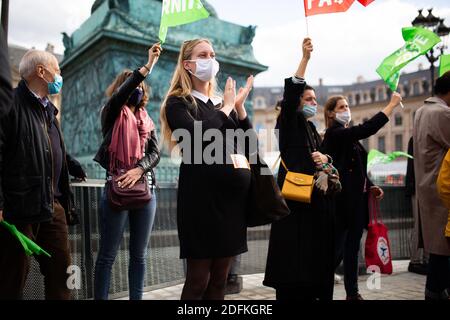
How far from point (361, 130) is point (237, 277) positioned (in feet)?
7.13

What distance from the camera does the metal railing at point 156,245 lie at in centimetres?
430

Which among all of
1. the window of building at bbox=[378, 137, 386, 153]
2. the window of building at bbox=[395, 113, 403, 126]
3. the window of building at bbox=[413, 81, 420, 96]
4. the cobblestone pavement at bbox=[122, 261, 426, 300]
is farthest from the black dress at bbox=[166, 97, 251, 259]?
the window of building at bbox=[378, 137, 386, 153]

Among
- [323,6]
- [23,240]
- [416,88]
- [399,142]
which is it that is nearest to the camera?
[23,240]

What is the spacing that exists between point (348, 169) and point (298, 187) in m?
1.32

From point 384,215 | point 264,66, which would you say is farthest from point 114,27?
point 384,215

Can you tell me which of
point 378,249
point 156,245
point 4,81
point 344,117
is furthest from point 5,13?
point 378,249

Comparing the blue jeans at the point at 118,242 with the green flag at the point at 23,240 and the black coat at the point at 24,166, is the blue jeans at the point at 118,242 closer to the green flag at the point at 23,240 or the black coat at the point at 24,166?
the black coat at the point at 24,166

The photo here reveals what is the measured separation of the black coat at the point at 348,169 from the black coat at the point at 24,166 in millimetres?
2678

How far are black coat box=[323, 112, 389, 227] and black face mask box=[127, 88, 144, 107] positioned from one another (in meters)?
1.84

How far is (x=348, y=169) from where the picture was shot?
4.78 meters

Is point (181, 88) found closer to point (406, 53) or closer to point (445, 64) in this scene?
point (406, 53)

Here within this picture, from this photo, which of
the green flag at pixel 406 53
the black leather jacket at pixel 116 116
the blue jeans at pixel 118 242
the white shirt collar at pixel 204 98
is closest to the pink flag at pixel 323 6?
the white shirt collar at pixel 204 98

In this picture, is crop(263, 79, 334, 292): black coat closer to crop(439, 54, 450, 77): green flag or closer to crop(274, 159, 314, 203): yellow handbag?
crop(274, 159, 314, 203): yellow handbag

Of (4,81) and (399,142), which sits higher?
(399,142)
